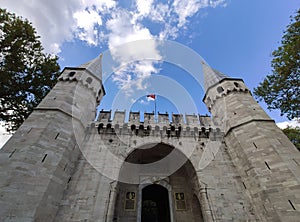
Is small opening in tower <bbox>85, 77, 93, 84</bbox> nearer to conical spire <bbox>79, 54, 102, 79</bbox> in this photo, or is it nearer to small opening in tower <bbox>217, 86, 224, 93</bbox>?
conical spire <bbox>79, 54, 102, 79</bbox>

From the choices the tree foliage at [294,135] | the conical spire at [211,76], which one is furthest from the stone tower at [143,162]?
the tree foliage at [294,135]

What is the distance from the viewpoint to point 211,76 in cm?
1741

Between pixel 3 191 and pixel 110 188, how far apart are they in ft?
16.8

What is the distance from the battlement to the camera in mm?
12945

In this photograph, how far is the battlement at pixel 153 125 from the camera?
42.5ft

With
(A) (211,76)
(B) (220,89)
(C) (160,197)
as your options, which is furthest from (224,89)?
(C) (160,197)

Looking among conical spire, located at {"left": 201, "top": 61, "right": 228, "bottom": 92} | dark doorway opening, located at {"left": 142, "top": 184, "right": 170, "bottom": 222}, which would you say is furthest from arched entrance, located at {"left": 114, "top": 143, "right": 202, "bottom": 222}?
conical spire, located at {"left": 201, "top": 61, "right": 228, "bottom": 92}

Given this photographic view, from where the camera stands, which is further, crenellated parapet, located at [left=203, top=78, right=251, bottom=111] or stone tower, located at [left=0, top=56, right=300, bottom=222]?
crenellated parapet, located at [left=203, top=78, right=251, bottom=111]

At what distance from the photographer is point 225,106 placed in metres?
14.1

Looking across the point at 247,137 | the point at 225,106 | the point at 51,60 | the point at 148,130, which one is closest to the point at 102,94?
the point at 51,60

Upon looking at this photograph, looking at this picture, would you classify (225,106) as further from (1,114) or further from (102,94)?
(1,114)

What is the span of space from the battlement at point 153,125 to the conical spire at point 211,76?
15.3 ft

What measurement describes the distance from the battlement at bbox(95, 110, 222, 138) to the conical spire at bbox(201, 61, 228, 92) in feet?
15.3

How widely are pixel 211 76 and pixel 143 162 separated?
38.1ft
